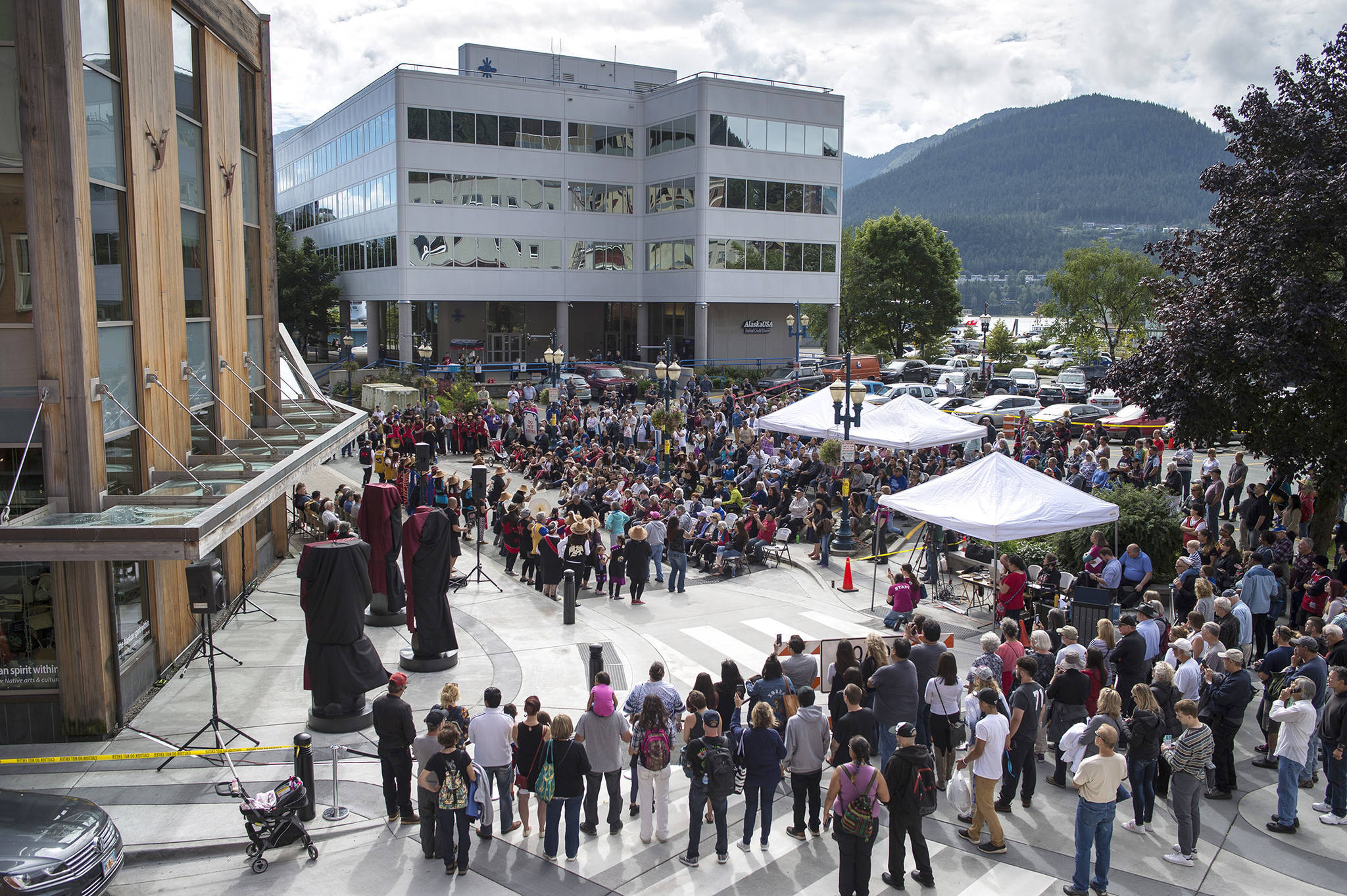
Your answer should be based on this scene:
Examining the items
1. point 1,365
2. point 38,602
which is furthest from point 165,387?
point 38,602

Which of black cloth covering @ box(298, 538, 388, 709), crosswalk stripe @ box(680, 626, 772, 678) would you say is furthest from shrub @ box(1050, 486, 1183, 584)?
black cloth covering @ box(298, 538, 388, 709)

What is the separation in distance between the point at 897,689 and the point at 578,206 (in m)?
48.8

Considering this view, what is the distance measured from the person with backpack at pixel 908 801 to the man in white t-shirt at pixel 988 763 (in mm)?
624

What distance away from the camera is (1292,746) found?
29.0 ft

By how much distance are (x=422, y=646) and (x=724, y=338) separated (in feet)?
155

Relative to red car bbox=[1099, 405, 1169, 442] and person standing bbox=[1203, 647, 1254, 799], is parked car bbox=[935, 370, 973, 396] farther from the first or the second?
person standing bbox=[1203, 647, 1254, 799]

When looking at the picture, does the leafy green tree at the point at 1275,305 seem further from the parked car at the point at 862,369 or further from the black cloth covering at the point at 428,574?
the parked car at the point at 862,369

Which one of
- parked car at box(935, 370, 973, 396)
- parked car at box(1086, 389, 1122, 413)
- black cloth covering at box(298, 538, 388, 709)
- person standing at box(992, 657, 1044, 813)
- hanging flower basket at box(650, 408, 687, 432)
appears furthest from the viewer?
parked car at box(935, 370, 973, 396)

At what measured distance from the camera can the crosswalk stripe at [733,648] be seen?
531 inches

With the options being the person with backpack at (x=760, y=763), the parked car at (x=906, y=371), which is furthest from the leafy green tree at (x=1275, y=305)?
the parked car at (x=906, y=371)

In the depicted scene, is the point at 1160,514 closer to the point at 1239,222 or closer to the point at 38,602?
the point at 1239,222

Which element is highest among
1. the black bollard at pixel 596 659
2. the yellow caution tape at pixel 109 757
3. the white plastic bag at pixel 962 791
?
the black bollard at pixel 596 659

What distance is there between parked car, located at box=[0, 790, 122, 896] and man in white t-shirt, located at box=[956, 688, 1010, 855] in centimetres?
726

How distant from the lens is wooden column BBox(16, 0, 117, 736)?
9.84 m
